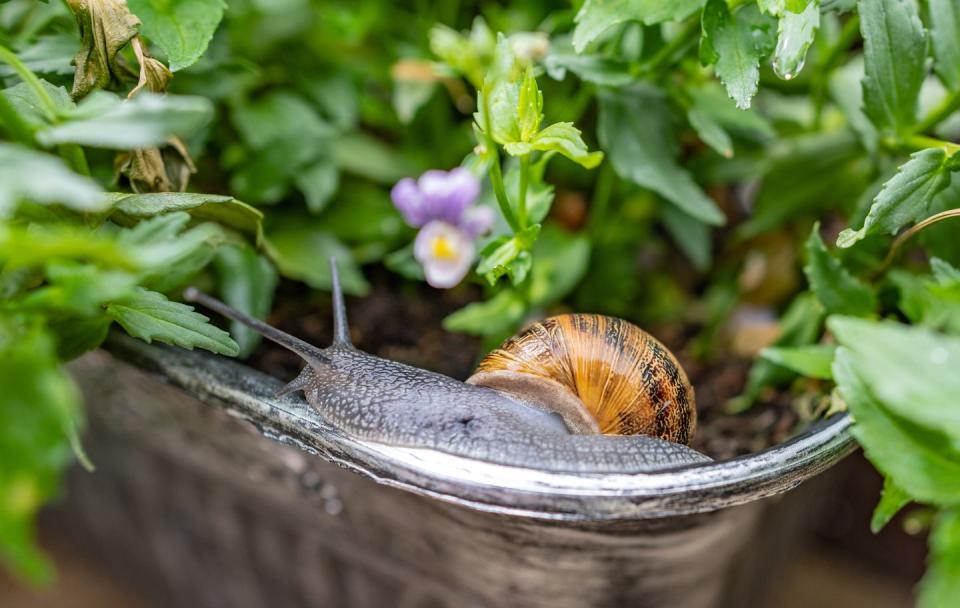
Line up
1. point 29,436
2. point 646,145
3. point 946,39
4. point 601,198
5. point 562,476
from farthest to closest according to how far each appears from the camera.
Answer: point 601,198 < point 646,145 < point 946,39 < point 562,476 < point 29,436

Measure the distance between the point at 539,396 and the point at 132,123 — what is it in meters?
0.29

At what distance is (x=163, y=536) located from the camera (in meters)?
0.94

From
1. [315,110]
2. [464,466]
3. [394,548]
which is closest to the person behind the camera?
[464,466]

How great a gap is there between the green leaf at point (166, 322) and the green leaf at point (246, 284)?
0.14m

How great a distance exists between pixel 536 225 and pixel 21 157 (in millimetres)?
284

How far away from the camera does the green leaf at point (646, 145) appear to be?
67cm

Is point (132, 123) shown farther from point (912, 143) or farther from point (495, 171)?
point (912, 143)

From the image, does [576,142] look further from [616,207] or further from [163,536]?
[163,536]

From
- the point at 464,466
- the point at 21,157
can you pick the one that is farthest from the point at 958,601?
the point at 21,157

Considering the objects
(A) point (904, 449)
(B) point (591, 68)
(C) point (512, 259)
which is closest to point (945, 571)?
(A) point (904, 449)

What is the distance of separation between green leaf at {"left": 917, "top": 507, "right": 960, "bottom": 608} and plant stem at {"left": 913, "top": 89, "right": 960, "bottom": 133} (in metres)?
0.34

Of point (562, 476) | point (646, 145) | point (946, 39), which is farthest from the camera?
point (646, 145)

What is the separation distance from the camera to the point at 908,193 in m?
0.53

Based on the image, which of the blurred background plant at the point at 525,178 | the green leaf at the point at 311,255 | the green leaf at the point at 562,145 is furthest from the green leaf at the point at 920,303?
the green leaf at the point at 311,255
